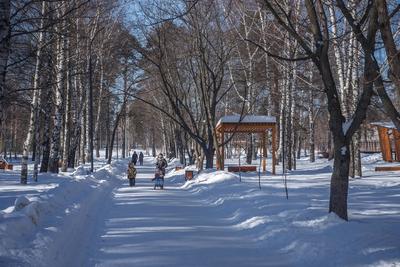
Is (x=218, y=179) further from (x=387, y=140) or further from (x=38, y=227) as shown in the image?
(x=387, y=140)

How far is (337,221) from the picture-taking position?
791 centimetres

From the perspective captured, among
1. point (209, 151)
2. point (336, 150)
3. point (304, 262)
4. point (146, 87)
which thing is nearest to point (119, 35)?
point (209, 151)

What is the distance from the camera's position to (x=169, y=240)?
26.2 ft

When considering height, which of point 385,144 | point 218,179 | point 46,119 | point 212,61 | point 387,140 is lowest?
point 218,179

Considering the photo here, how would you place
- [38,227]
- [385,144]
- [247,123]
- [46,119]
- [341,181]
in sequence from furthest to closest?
1. [385,144]
2. [247,123]
3. [46,119]
4. [341,181]
5. [38,227]

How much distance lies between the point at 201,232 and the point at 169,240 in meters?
1.04

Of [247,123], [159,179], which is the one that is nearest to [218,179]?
[159,179]

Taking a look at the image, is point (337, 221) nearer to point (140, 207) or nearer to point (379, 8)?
point (379, 8)

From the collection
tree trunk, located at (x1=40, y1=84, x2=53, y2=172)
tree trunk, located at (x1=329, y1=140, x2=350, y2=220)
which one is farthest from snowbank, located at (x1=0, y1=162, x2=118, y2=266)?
tree trunk, located at (x1=40, y1=84, x2=53, y2=172)

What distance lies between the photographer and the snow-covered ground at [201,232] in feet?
20.4

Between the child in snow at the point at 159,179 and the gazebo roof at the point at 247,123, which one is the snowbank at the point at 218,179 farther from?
the gazebo roof at the point at 247,123

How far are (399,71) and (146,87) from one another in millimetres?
38135

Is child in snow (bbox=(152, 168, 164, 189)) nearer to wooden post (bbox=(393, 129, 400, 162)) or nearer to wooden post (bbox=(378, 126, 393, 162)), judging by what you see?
wooden post (bbox=(393, 129, 400, 162))

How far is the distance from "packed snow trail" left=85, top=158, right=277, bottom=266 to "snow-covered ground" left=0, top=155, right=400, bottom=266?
0.02 meters
